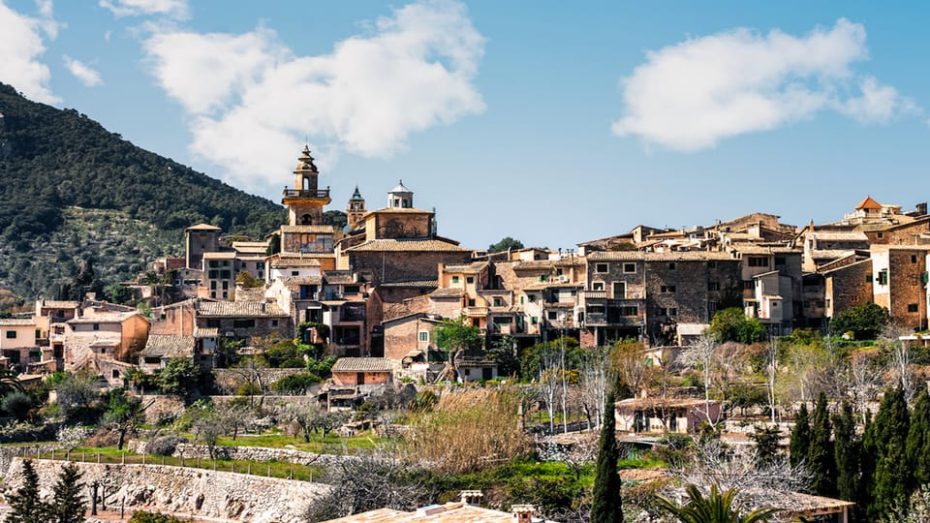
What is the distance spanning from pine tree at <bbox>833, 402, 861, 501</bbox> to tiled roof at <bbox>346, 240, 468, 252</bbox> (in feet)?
132

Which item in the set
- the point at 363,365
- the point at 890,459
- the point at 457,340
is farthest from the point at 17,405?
the point at 890,459

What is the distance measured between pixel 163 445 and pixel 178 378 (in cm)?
710

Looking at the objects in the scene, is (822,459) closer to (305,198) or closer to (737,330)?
(737,330)

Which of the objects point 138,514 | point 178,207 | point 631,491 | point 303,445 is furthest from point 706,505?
point 178,207

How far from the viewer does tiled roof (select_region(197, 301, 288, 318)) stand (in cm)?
7512

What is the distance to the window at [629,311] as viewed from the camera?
242ft

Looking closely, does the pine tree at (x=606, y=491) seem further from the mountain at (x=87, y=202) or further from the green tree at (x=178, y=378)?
the mountain at (x=87, y=202)

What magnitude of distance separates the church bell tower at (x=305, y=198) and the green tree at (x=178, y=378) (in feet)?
88.4

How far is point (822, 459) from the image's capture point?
45.1 metres

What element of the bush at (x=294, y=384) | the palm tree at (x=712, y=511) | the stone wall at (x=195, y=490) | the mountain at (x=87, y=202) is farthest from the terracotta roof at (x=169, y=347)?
the mountain at (x=87, y=202)

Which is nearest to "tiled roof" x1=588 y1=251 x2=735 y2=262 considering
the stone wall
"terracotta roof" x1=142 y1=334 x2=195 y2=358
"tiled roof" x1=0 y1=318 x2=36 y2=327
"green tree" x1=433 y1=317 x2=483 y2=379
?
"green tree" x1=433 y1=317 x2=483 y2=379

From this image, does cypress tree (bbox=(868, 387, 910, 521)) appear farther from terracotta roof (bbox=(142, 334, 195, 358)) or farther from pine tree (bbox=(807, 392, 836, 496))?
terracotta roof (bbox=(142, 334, 195, 358))

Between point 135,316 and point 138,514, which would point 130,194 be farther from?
point 138,514

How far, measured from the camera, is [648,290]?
244ft
